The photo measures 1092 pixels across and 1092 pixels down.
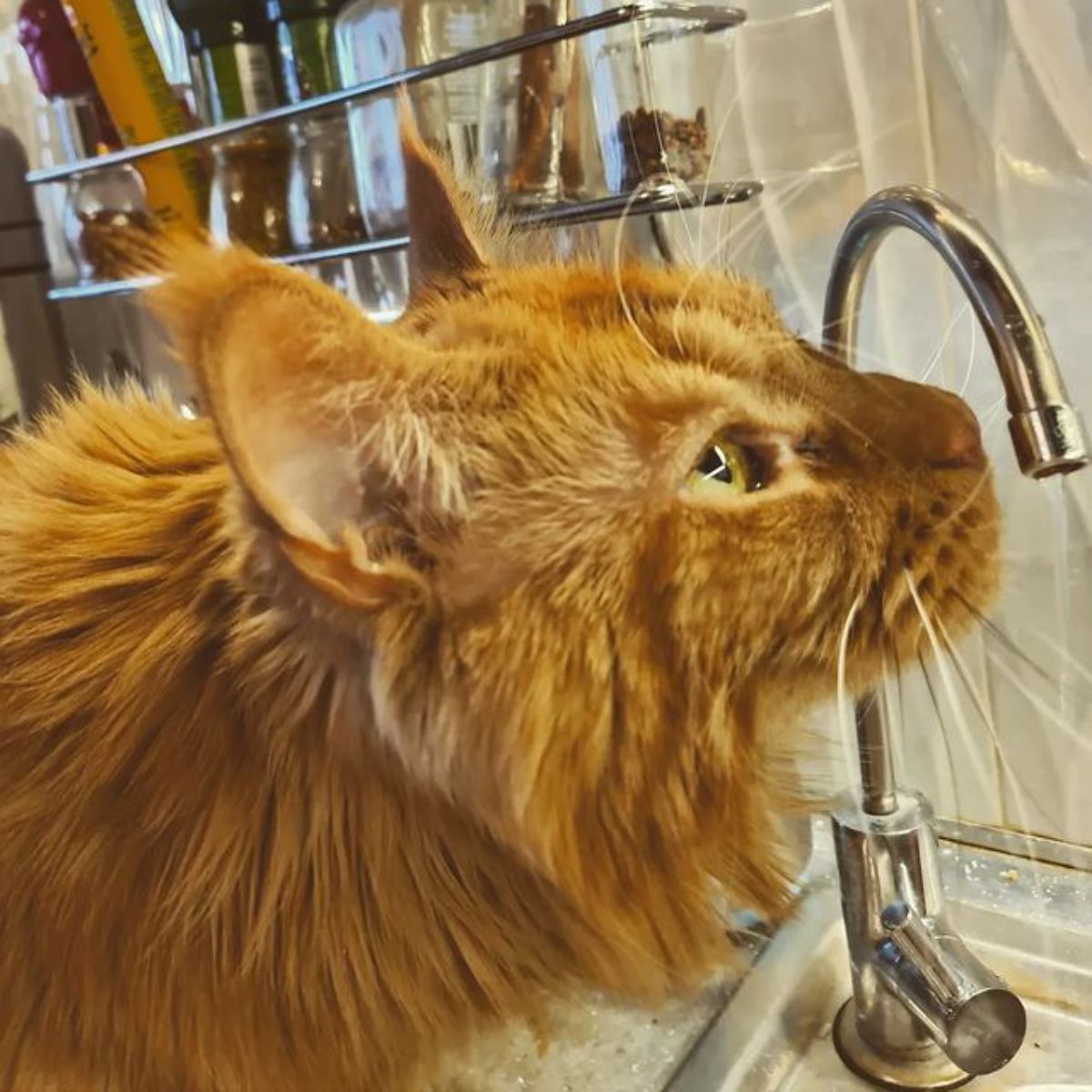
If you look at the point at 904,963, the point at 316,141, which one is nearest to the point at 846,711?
the point at 904,963

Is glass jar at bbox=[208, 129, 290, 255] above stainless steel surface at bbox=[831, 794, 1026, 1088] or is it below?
above

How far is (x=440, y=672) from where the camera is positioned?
0.62m

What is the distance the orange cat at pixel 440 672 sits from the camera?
622 millimetres

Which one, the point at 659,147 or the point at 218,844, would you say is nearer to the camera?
the point at 218,844

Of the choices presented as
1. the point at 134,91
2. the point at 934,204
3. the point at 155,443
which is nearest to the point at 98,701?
the point at 155,443

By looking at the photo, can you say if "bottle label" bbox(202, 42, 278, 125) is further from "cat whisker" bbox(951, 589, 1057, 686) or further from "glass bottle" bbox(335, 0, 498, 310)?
"cat whisker" bbox(951, 589, 1057, 686)

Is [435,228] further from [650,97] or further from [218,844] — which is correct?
[218,844]

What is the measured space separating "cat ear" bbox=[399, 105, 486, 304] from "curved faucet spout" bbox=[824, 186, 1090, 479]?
0.87 feet

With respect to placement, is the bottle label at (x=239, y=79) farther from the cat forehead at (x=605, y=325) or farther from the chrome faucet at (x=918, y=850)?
the chrome faucet at (x=918, y=850)

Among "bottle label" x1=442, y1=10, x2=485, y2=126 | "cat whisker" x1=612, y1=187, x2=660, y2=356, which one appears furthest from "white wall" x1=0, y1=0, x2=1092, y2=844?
"bottle label" x1=442, y1=10, x2=485, y2=126

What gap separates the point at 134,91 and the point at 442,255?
0.68m

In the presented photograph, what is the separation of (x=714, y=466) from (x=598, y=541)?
9 centimetres

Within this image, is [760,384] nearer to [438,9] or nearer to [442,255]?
[442,255]

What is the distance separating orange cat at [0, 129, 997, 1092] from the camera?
2.04 ft
